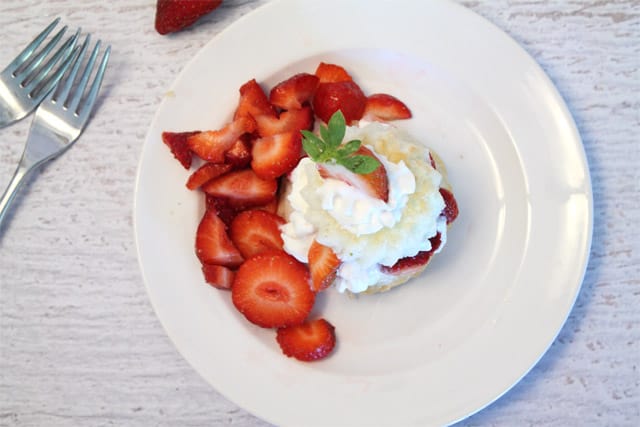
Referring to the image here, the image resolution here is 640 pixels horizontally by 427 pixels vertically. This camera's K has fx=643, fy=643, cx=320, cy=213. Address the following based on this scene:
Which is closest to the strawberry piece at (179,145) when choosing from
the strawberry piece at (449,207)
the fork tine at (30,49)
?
the fork tine at (30,49)

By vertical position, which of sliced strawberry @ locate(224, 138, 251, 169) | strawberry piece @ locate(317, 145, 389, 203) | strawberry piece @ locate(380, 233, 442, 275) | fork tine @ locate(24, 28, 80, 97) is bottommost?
strawberry piece @ locate(380, 233, 442, 275)

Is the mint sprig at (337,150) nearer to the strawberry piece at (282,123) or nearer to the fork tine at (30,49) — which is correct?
the strawberry piece at (282,123)

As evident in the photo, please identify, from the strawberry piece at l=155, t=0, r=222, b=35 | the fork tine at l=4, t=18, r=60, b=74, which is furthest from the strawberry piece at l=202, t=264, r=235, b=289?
the fork tine at l=4, t=18, r=60, b=74

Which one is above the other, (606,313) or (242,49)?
(242,49)

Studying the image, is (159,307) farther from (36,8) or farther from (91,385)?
(36,8)

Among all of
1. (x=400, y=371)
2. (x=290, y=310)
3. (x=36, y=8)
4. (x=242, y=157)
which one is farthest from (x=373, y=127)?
(x=36, y=8)

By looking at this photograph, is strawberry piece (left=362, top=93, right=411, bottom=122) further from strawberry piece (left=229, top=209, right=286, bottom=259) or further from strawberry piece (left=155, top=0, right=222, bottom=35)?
strawberry piece (left=155, top=0, right=222, bottom=35)

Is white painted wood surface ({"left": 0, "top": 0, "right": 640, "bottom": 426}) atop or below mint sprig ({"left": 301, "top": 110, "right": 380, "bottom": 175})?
below
